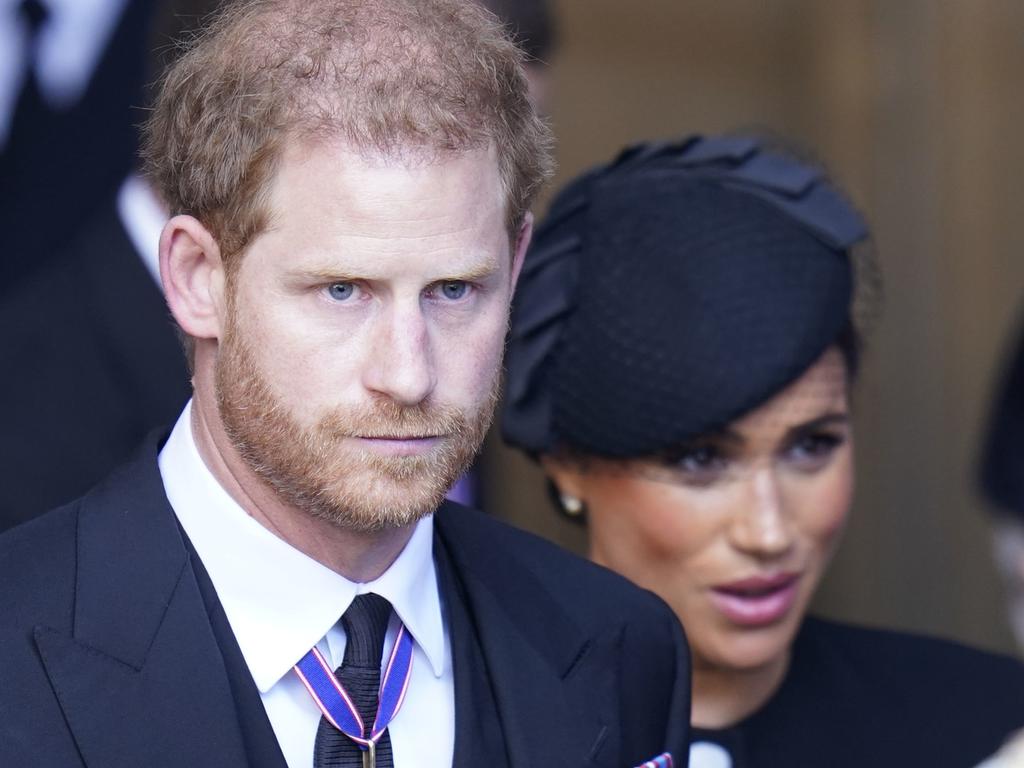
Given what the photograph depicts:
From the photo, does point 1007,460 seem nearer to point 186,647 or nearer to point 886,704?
point 886,704

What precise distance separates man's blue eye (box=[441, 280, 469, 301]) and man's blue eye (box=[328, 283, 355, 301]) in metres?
0.12

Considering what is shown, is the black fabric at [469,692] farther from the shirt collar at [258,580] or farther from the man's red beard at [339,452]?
the man's red beard at [339,452]

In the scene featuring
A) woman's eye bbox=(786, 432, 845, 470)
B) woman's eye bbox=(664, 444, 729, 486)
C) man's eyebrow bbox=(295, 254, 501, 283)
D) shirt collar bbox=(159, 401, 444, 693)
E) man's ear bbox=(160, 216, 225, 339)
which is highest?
man's eyebrow bbox=(295, 254, 501, 283)

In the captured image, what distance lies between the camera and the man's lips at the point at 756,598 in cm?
308

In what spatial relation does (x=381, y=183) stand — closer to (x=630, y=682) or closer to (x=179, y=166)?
(x=179, y=166)

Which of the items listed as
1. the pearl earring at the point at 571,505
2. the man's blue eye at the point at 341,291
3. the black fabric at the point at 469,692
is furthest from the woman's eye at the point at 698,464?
the man's blue eye at the point at 341,291

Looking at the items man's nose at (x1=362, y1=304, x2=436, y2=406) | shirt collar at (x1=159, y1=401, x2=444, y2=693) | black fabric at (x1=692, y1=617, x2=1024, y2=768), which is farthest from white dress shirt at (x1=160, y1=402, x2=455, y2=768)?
black fabric at (x1=692, y1=617, x2=1024, y2=768)

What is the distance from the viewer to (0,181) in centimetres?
358

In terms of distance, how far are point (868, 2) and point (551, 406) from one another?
143 inches

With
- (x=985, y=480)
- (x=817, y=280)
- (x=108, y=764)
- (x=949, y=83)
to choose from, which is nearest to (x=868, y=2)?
(x=949, y=83)

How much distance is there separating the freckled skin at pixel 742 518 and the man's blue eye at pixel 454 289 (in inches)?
38.5

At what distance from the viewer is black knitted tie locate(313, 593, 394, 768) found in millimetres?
2176

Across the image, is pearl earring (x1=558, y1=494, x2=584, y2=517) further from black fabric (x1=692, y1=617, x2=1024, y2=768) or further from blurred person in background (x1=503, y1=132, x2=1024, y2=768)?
black fabric (x1=692, y1=617, x2=1024, y2=768)

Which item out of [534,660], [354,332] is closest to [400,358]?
[354,332]
